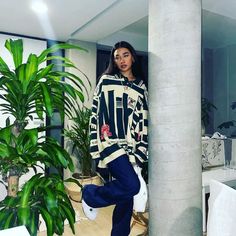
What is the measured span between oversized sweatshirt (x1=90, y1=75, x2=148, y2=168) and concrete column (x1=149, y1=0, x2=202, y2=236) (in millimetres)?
274

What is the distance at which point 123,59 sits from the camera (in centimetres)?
193

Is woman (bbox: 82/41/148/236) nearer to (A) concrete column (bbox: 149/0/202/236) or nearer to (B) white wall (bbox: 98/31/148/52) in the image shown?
(A) concrete column (bbox: 149/0/202/236)

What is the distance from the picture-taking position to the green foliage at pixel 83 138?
3.68 meters

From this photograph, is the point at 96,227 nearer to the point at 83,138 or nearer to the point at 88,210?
the point at 88,210

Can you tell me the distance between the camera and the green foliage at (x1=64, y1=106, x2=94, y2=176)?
3676 millimetres

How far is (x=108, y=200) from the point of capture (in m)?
1.82

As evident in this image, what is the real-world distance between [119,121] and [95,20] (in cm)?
189

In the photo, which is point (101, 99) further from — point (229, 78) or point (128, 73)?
point (229, 78)

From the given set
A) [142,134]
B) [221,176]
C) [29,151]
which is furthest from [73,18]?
[221,176]

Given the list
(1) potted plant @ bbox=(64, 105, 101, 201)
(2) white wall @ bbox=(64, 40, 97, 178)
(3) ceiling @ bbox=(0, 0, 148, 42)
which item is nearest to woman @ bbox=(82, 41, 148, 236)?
(3) ceiling @ bbox=(0, 0, 148, 42)

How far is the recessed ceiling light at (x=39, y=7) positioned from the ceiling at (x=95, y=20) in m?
0.04

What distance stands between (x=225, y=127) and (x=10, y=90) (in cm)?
312

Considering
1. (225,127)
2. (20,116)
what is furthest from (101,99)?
(225,127)

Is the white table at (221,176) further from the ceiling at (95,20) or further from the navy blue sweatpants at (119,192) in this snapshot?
the ceiling at (95,20)
